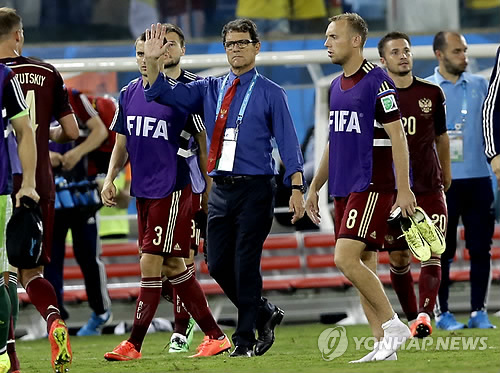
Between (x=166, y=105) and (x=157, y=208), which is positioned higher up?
(x=166, y=105)

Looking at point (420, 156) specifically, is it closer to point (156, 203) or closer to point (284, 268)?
point (156, 203)

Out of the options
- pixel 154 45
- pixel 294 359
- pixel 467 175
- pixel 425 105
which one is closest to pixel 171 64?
pixel 154 45

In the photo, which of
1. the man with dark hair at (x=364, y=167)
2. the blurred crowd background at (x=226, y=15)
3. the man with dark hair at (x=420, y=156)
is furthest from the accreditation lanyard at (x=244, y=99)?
the blurred crowd background at (x=226, y=15)

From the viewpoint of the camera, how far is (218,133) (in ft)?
23.5

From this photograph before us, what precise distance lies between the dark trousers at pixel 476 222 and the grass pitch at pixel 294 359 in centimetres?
53

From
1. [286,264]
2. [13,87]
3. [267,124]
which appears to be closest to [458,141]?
[286,264]

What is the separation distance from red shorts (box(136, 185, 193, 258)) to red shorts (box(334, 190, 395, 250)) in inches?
45.8

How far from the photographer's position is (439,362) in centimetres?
661

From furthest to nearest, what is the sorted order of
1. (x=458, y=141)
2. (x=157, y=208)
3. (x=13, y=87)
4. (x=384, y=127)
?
1. (x=458, y=141)
2. (x=157, y=208)
3. (x=384, y=127)
4. (x=13, y=87)

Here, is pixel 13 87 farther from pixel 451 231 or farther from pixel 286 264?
pixel 286 264

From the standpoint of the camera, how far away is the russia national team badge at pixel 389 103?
6.84 m

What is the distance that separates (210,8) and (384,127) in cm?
1084

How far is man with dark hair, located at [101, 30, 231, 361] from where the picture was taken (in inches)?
303

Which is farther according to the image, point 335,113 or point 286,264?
point 286,264
